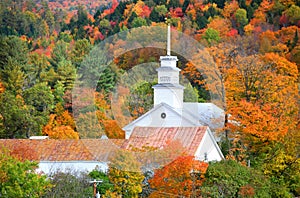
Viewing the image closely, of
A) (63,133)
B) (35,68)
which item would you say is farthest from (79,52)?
(63,133)

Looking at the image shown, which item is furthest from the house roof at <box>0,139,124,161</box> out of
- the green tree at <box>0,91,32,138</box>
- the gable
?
the green tree at <box>0,91,32,138</box>

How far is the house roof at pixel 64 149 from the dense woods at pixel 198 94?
2819 mm

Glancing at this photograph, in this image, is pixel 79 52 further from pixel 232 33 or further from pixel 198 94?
pixel 232 33

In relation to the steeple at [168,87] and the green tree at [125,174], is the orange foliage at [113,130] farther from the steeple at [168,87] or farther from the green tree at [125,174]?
the green tree at [125,174]

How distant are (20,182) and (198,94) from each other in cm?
2820

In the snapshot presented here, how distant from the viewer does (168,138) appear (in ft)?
137

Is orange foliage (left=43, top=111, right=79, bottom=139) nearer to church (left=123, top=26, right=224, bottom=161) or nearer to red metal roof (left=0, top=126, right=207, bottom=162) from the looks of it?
church (left=123, top=26, right=224, bottom=161)

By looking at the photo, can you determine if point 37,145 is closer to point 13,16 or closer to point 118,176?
point 118,176

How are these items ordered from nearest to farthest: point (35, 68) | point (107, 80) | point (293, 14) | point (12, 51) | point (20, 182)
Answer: point (20, 182), point (107, 80), point (35, 68), point (12, 51), point (293, 14)

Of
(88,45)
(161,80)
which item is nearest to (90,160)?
(161,80)

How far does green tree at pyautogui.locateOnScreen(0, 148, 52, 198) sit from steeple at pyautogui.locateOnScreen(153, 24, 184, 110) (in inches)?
602

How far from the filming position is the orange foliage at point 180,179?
120 ft

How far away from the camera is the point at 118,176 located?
3819 centimetres

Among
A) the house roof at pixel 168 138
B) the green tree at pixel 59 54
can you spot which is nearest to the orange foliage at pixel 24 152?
the house roof at pixel 168 138
